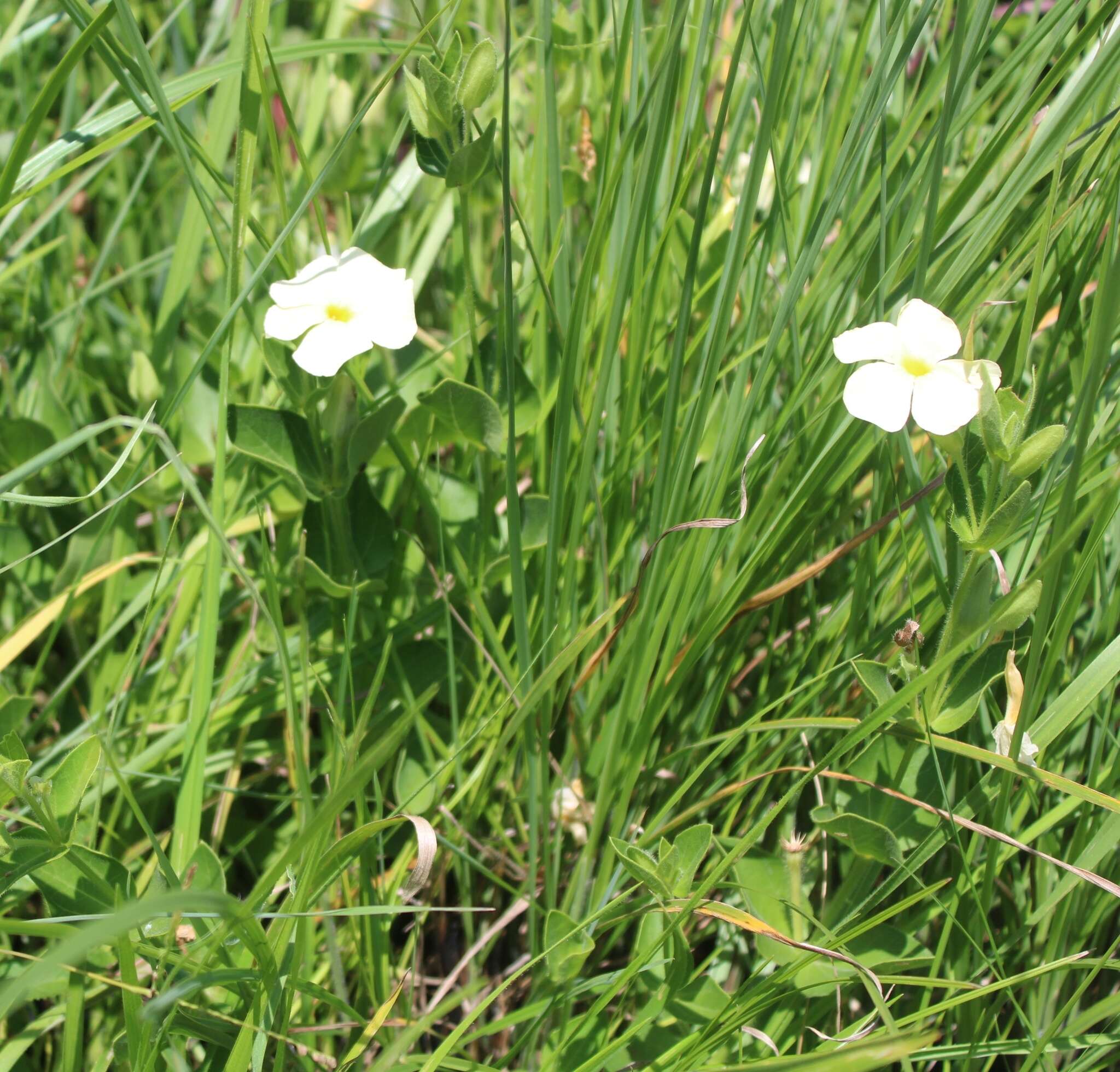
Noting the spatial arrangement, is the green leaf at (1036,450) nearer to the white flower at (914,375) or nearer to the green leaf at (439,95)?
the white flower at (914,375)

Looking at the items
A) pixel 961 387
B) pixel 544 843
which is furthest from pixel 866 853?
pixel 961 387

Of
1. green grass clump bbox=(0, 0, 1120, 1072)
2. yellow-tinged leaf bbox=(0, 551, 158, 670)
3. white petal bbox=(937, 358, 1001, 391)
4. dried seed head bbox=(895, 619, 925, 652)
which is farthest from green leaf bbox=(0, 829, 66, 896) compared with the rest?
white petal bbox=(937, 358, 1001, 391)

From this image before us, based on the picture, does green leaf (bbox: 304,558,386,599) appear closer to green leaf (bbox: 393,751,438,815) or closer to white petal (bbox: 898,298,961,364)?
green leaf (bbox: 393,751,438,815)

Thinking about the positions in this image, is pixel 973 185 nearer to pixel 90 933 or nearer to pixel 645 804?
pixel 645 804

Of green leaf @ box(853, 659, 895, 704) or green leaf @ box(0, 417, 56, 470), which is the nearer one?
green leaf @ box(853, 659, 895, 704)

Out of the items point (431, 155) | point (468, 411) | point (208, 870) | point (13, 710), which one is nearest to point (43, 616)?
point (13, 710)

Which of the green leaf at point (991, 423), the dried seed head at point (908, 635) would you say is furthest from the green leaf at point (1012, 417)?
the dried seed head at point (908, 635)
